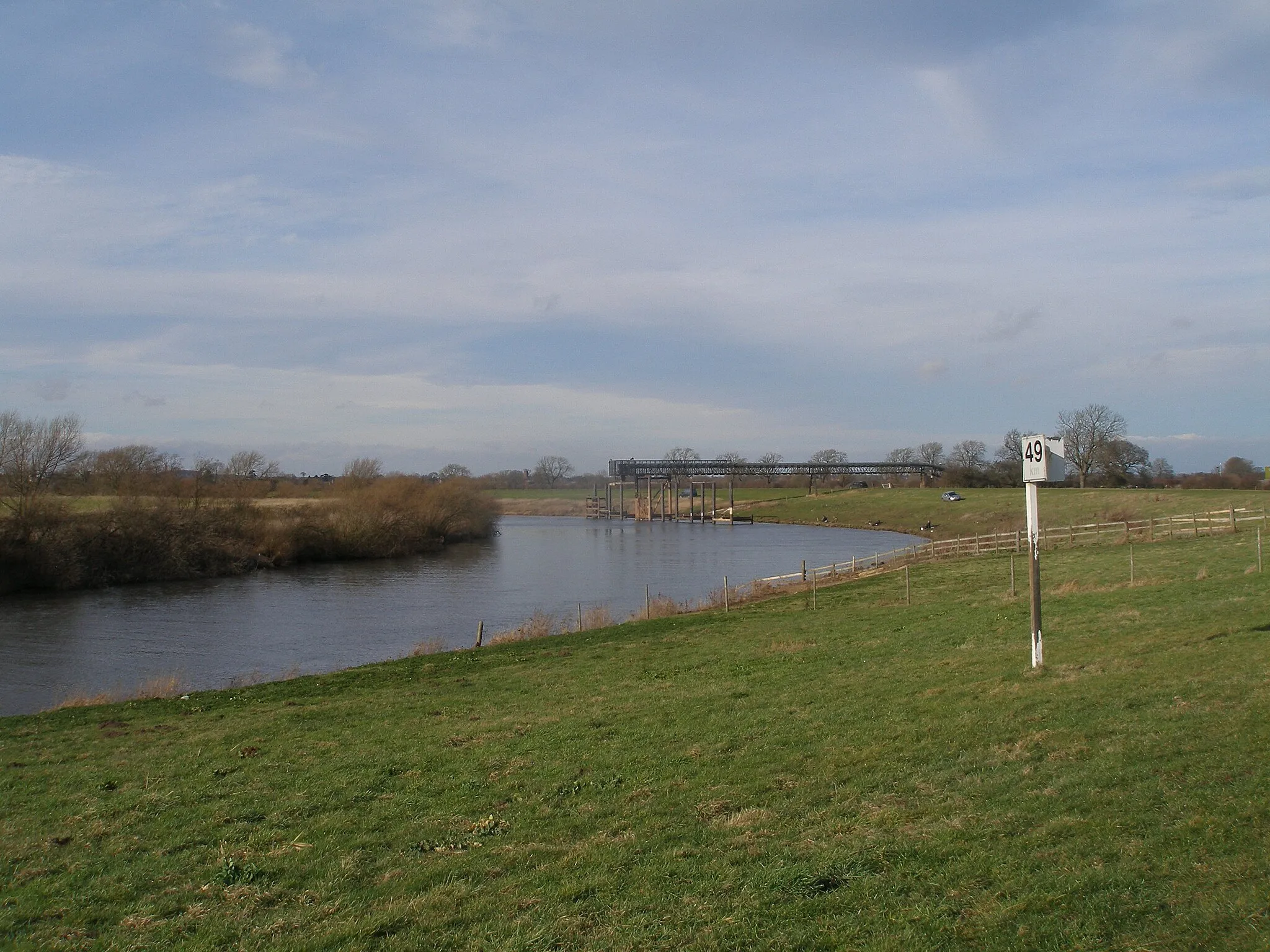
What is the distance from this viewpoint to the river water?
85.8 ft

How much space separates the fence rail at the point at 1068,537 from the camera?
3662 cm

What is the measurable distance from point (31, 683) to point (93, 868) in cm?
2011

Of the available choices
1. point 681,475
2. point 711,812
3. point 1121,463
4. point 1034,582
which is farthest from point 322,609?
point 681,475

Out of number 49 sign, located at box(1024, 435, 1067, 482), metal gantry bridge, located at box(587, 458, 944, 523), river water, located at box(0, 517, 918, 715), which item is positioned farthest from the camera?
metal gantry bridge, located at box(587, 458, 944, 523)

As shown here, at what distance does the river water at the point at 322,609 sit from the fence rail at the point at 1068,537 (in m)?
5.55

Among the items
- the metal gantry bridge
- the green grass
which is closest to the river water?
the green grass

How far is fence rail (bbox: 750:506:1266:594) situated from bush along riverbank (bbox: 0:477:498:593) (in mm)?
34026

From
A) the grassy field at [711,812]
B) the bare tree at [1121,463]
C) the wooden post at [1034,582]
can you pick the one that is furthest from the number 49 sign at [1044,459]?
the bare tree at [1121,463]

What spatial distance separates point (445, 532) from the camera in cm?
7819

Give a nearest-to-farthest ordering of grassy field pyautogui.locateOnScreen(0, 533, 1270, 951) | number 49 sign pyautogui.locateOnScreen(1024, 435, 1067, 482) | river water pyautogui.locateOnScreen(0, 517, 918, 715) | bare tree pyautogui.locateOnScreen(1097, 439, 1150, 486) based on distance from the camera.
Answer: grassy field pyautogui.locateOnScreen(0, 533, 1270, 951) → number 49 sign pyautogui.locateOnScreen(1024, 435, 1067, 482) → river water pyautogui.locateOnScreen(0, 517, 918, 715) → bare tree pyautogui.locateOnScreen(1097, 439, 1150, 486)

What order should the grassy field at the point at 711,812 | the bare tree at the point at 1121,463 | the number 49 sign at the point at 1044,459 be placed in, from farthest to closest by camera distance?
1. the bare tree at the point at 1121,463
2. the number 49 sign at the point at 1044,459
3. the grassy field at the point at 711,812

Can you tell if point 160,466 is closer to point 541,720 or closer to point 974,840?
point 541,720

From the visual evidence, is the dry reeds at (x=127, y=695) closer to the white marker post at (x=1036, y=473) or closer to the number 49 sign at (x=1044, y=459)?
the white marker post at (x=1036, y=473)

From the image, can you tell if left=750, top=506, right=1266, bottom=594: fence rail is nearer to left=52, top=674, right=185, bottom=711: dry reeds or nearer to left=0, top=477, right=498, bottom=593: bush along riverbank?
left=52, top=674, right=185, bottom=711: dry reeds
